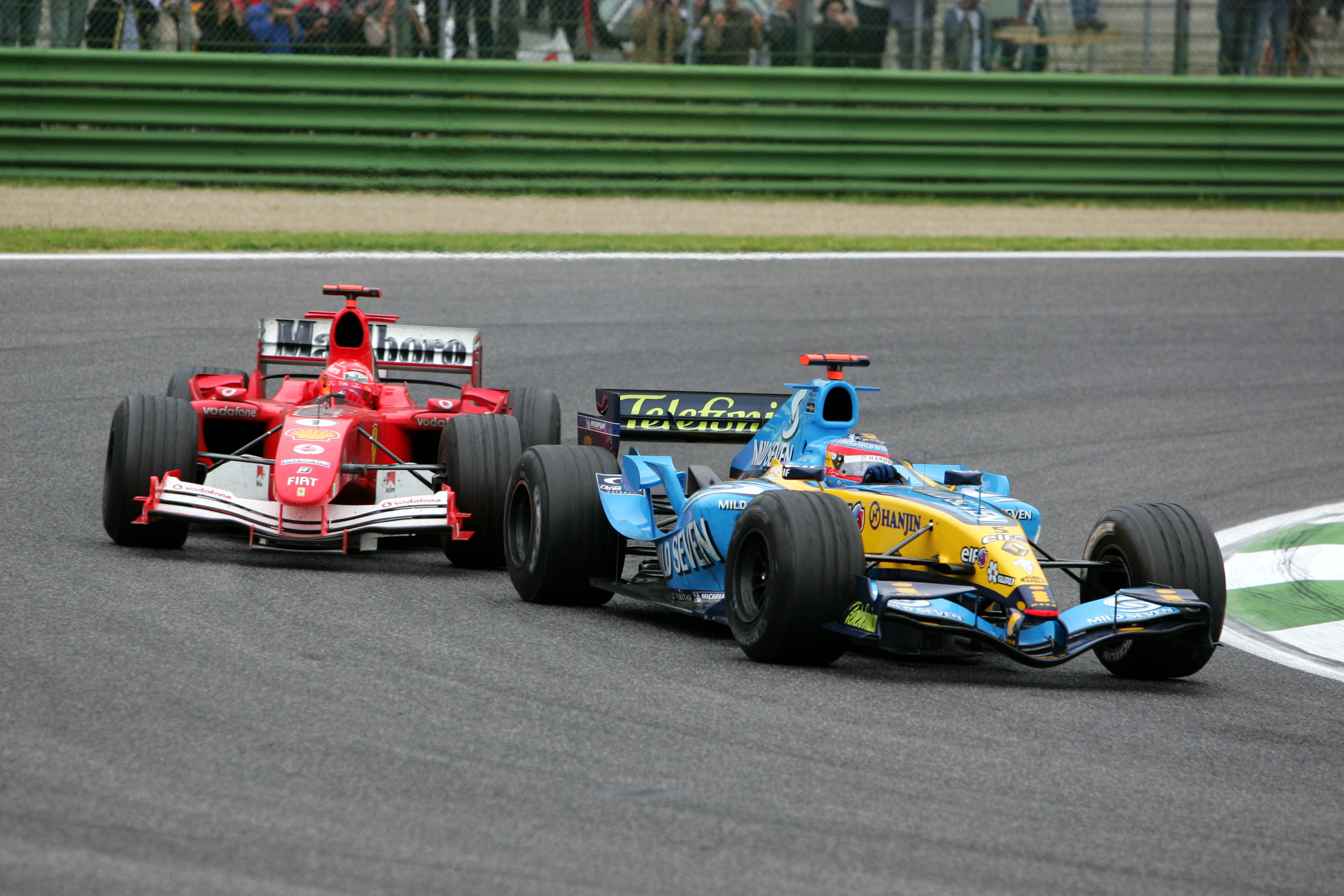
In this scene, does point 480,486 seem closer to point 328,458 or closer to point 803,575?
point 328,458

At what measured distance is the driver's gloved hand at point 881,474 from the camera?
24.2 feet

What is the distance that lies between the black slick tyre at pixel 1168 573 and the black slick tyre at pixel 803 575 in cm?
111

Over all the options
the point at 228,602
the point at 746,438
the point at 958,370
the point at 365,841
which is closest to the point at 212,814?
the point at 365,841

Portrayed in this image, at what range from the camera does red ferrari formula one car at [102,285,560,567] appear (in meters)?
8.50

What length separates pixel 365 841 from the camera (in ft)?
14.1

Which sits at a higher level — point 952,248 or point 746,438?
point 952,248

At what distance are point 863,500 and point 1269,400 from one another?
28.0 ft

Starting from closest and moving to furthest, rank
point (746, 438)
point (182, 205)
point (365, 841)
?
point (365, 841)
point (746, 438)
point (182, 205)

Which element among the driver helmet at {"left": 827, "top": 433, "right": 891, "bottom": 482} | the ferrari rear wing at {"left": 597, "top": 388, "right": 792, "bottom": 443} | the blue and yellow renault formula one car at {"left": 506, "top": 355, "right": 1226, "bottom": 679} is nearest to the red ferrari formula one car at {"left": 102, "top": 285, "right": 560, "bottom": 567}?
the blue and yellow renault formula one car at {"left": 506, "top": 355, "right": 1226, "bottom": 679}

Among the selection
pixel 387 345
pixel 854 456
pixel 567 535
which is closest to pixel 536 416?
pixel 387 345

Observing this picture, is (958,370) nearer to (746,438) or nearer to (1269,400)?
(1269,400)

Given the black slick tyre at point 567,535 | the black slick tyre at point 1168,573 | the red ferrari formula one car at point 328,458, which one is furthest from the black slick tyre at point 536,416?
the black slick tyre at point 1168,573

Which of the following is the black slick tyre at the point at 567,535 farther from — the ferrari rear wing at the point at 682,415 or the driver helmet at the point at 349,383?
the driver helmet at the point at 349,383

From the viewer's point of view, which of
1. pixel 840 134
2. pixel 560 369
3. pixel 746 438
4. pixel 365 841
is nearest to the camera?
pixel 365 841
